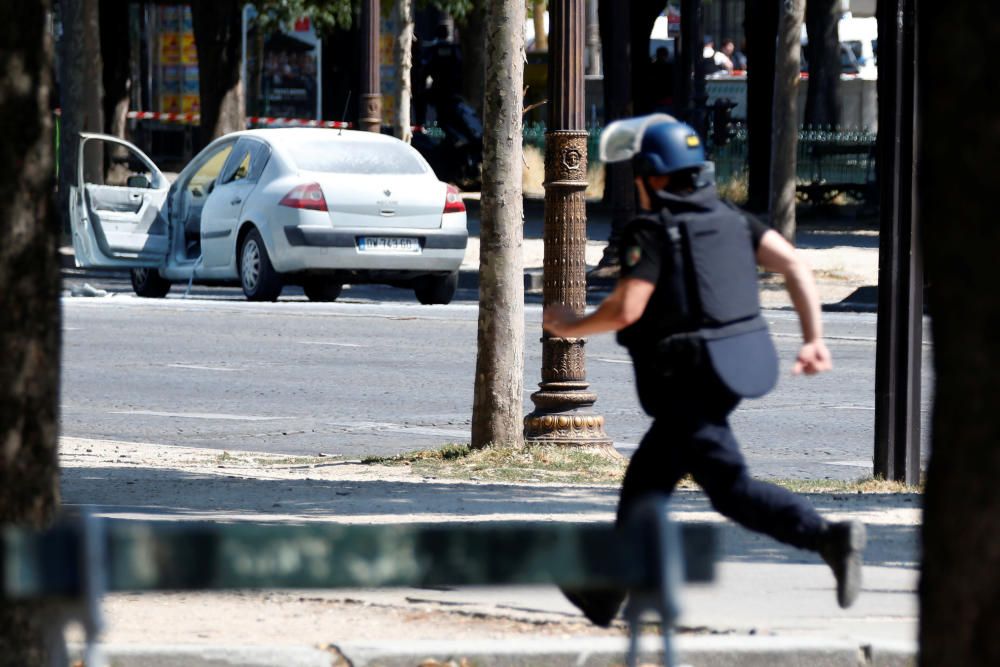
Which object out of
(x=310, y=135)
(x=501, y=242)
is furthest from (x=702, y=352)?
(x=310, y=135)

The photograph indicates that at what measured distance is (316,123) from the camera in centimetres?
3375

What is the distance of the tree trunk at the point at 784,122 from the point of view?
73.4 feet

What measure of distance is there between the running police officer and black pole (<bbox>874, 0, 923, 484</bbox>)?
399cm

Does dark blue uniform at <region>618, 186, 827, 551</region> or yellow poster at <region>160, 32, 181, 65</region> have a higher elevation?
yellow poster at <region>160, 32, 181, 65</region>

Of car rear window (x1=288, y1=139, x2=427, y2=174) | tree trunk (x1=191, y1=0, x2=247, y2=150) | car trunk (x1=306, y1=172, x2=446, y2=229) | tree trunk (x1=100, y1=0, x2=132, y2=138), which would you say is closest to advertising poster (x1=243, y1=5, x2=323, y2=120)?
tree trunk (x1=100, y1=0, x2=132, y2=138)

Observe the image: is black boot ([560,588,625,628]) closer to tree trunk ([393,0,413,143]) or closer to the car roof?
the car roof

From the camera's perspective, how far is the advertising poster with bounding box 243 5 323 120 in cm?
4328

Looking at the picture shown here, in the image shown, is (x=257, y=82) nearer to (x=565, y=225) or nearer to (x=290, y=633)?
(x=565, y=225)

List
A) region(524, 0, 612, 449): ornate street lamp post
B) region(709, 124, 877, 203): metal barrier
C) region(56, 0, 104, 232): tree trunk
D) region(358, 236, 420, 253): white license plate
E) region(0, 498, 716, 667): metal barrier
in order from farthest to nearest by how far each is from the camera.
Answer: region(709, 124, 877, 203): metal barrier
region(56, 0, 104, 232): tree trunk
region(358, 236, 420, 253): white license plate
region(524, 0, 612, 449): ornate street lamp post
region(0, 498, 716, 667): metal barrier

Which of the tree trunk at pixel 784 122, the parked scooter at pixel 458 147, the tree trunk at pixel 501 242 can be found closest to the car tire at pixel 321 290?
the tree trunk at pixel 784 122

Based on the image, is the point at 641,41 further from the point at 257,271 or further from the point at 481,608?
the point at 481,608

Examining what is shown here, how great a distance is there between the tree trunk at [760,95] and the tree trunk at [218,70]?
8163 mm

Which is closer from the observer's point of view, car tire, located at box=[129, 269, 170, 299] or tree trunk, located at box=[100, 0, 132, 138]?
car tire, located at box=[129, 269, 170, 299]

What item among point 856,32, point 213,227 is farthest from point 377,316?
point 856,32
